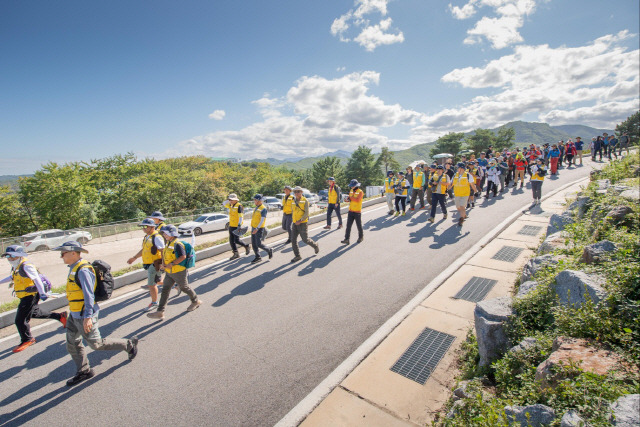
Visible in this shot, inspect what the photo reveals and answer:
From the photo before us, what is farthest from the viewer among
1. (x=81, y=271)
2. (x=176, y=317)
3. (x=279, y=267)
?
(x=279, y=267)

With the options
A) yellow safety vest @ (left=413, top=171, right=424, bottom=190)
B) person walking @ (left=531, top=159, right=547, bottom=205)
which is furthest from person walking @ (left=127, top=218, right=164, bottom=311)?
person walking @ (left=531, top=159, right=547, bottom=205)

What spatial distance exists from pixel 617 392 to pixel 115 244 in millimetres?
23770

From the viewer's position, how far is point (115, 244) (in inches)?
770

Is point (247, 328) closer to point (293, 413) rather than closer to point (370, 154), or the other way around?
point (293, 413)

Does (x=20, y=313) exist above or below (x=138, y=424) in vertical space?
above

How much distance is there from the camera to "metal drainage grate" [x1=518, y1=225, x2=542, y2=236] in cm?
822

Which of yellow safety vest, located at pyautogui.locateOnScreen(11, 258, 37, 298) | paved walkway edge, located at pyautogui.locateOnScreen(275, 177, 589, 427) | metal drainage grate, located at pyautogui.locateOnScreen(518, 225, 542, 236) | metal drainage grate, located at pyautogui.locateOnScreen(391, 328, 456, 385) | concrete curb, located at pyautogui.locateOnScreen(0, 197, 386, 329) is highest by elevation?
yellow safety vest, located at pyautogui.locateOnScreen(11, 258, 37, 298)

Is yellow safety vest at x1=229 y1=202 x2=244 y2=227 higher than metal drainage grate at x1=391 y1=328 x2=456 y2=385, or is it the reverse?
yellow safety vest at x1=229 y1=202 x2=244 y2=227

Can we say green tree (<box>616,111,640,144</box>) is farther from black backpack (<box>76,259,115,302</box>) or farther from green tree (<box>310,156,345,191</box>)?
black backpack (<box>76,259,115,302</box>)

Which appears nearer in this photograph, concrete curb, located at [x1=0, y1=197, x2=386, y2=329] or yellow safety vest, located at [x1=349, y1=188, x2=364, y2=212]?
concrete curb, located at [x1=0, y1=197, x2=386, y2=329]

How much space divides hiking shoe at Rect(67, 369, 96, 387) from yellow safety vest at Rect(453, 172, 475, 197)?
9.77 m

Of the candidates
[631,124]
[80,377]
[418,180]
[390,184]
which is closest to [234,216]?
[80,377]

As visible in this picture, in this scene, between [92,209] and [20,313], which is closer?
[20,313]

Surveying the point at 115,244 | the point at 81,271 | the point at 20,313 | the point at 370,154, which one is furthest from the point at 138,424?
the point at 370,154
